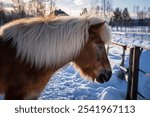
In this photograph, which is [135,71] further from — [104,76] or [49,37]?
[49,37]

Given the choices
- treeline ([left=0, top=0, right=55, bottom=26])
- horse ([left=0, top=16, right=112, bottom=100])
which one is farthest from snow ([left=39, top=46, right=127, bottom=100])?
treeline ([left=0, top=0, right=55, bottom=26])

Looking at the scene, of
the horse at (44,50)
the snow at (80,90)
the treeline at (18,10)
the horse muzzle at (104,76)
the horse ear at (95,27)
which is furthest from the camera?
the treeline at (18,10)

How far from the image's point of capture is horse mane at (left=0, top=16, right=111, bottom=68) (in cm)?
284

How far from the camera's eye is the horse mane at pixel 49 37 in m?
2.84

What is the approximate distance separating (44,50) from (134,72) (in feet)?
8.21

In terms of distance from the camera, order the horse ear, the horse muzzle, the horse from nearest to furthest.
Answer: the horse → the horse ear → the horse muzzle

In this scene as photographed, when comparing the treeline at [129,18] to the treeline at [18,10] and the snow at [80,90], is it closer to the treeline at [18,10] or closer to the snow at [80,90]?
the treeline at [18,10]

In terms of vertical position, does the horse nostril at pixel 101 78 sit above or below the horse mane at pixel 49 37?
below

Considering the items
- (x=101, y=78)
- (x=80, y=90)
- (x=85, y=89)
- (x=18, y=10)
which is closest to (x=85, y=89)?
(x=85, y=89)

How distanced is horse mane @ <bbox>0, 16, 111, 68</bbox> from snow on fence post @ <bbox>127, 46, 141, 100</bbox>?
6.43 feet

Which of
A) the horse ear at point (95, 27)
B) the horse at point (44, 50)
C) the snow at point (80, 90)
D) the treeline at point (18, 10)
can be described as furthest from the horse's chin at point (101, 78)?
the treeline at point (18, 10)

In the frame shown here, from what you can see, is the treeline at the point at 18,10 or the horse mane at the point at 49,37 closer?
the horse mane at the point at 49,37

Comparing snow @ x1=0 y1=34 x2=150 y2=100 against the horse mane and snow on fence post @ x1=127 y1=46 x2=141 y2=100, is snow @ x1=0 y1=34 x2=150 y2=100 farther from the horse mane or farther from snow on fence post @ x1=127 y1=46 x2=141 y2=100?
the horse mane

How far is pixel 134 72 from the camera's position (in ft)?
16.2
